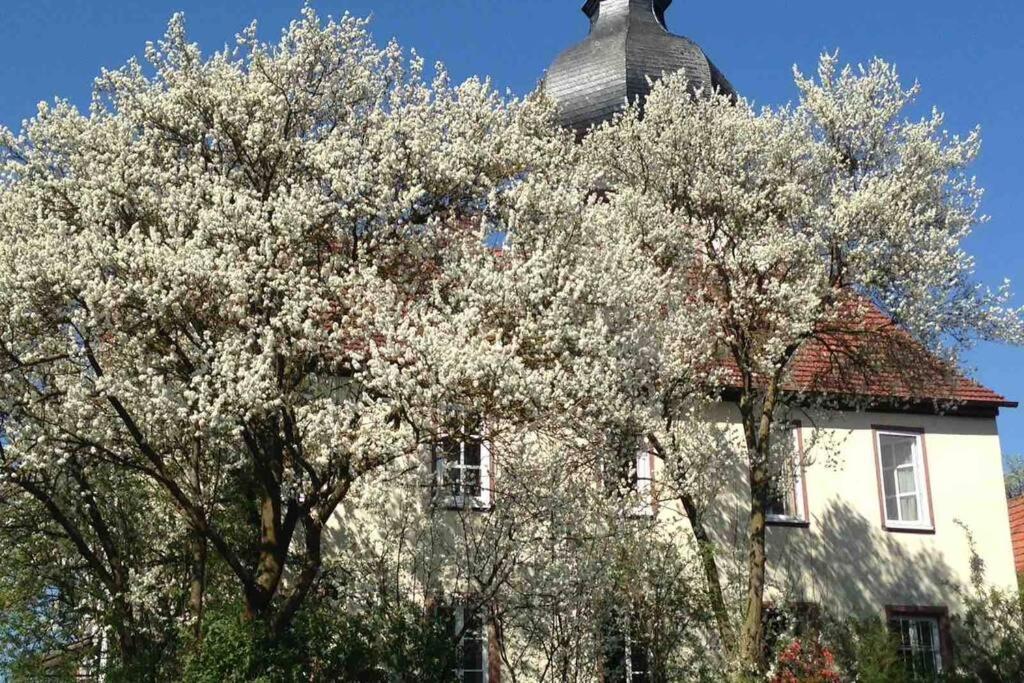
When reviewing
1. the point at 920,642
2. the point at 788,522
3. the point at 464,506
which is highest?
the point at 788,522

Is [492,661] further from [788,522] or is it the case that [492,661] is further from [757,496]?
[788,522]

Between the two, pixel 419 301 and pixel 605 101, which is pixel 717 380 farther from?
pixel 605 101

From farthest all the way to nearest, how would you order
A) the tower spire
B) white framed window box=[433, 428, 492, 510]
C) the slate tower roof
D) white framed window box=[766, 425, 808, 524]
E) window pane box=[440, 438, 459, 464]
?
the tower spire
the slate tower roof
white framed window box=[766, 425, 808, 524]
white framed window box=[433, 428, 492, 510]
window pane box=[440, 438, 459, 464]

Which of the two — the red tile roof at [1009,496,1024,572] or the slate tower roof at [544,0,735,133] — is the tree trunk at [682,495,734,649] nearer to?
the slate tower roof at [544,0,735,133]

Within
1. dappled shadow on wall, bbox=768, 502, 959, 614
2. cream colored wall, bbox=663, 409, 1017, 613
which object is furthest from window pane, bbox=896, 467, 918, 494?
dappled shadow on wall, bbox=768, 502, 959, 614

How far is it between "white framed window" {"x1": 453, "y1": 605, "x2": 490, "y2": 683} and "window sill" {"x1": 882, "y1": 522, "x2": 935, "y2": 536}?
8.13 m

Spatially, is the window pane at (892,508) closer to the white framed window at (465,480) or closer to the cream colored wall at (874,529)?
the cream colored wall at (874,529)

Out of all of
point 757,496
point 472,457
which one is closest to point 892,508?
point 757,496

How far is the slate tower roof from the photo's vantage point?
28.1 meters

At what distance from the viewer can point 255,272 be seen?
1298 centimetres

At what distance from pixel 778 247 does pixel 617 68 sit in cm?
1226

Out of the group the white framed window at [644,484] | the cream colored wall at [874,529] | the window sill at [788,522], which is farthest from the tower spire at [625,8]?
the window sill at [788,522]

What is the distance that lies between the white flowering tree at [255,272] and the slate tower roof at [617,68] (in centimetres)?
1281

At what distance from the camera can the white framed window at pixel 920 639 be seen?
21047mm
